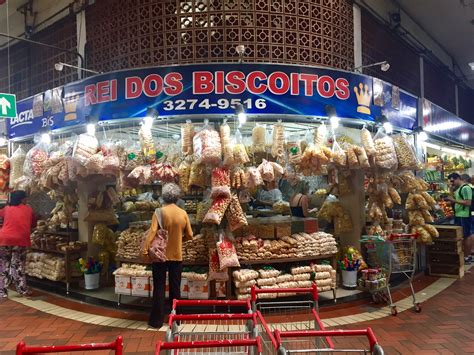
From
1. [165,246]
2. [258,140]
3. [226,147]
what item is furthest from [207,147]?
[165,246]

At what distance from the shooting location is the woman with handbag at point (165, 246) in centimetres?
509

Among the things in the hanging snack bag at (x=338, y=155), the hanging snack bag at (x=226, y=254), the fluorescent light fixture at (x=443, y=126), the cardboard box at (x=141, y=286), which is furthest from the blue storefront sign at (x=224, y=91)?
the fluorescent light fixture at (x=443, y=126)

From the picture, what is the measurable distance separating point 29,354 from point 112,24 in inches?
247

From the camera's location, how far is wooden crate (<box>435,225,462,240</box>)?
25.2 ft

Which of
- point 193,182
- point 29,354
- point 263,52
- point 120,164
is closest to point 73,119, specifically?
point 120,164

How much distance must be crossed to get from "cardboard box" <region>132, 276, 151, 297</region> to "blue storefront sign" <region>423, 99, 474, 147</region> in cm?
661

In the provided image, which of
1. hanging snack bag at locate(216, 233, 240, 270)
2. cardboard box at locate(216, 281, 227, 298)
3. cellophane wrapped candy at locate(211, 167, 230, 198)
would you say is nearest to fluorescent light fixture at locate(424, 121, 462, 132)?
cellophane wrapped candy at locate(211, 167, 230, 198)

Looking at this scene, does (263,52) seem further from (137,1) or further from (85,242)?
(85,242)

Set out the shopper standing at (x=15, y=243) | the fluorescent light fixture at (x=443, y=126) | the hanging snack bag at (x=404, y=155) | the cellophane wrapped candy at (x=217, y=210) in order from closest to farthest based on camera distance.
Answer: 1. the cellophane wrapped candy at (x=217, y=210)
2. the shopper standing at (x=15, y=243)
3. the hanging snack bag at (x=404, y=155)
4. the fluorescent light fixture at (x=443, y=126)

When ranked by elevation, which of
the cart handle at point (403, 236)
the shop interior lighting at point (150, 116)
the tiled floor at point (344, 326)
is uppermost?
the shop interior lighting at point (150, 116)

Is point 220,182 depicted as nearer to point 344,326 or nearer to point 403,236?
point 344,326

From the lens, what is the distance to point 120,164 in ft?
20.0

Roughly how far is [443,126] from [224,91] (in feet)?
23.0

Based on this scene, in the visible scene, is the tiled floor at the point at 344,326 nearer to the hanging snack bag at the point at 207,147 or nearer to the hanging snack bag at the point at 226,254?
the hanging snack bag at the point at 226,254
